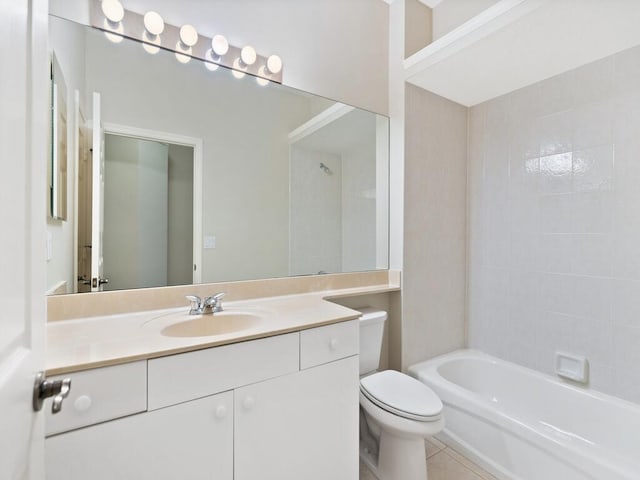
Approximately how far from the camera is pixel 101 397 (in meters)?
0.80

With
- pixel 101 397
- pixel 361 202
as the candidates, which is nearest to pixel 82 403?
pixel 101 397

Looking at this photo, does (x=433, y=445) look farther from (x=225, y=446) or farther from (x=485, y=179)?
(x=485, y=179)

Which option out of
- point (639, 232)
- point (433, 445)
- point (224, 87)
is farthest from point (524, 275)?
point (224, 87)

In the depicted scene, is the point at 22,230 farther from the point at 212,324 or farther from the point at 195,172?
the point at 195,172

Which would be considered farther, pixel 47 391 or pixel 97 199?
pixel 97 199

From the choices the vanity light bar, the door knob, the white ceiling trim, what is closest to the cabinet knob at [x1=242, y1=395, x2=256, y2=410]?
the door knob

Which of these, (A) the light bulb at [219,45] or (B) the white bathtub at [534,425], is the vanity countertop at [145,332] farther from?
(A) the light bulb at [219,45]

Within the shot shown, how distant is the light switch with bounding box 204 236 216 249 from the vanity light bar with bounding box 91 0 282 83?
2.73 ft

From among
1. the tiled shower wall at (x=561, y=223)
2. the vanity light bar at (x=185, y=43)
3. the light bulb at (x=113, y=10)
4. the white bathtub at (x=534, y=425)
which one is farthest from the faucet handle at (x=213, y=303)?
the tiled shower wall at (x=561, y=223)

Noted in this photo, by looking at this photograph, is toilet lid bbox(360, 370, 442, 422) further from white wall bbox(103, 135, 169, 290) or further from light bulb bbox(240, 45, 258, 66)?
light bulb bbox(240, 45, 258, 66)

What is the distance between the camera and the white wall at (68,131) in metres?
1.13

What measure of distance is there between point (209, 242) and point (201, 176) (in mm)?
331

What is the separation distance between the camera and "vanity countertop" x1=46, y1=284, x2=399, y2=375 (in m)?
0.83

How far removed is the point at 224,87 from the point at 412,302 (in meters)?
1.67
